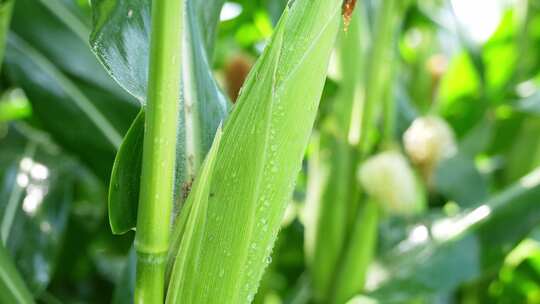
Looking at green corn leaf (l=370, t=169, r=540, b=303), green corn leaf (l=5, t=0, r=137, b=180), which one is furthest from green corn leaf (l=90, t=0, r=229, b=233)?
green corn leaf (l=370, t=169, r=540, b=303)

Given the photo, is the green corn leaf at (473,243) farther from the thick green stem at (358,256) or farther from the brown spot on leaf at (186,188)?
the brown spot on leaf at (186,188)

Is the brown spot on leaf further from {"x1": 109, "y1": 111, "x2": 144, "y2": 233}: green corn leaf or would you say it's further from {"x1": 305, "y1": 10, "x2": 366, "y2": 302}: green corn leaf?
{"x1": 305, "y1": 10, "x2": 366, "y2": 302}: green corn leaf

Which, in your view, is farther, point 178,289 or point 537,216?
point 537,216

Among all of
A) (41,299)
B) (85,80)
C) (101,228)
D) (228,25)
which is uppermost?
(228,25)

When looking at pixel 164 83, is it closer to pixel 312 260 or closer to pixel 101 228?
pixel 312 260

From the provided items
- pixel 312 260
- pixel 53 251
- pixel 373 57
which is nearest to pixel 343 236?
pixel 312 260

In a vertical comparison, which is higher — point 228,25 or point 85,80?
point 228,25

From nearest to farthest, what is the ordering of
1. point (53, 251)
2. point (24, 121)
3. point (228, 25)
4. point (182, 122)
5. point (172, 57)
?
point (172, 57)
point (182, 122)
point (53, 251)
point (24, 121)
point (228, 25)

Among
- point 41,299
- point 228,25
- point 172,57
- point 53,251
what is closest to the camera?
point 172,57

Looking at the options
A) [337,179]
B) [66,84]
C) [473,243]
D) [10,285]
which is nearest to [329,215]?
[337,179]
